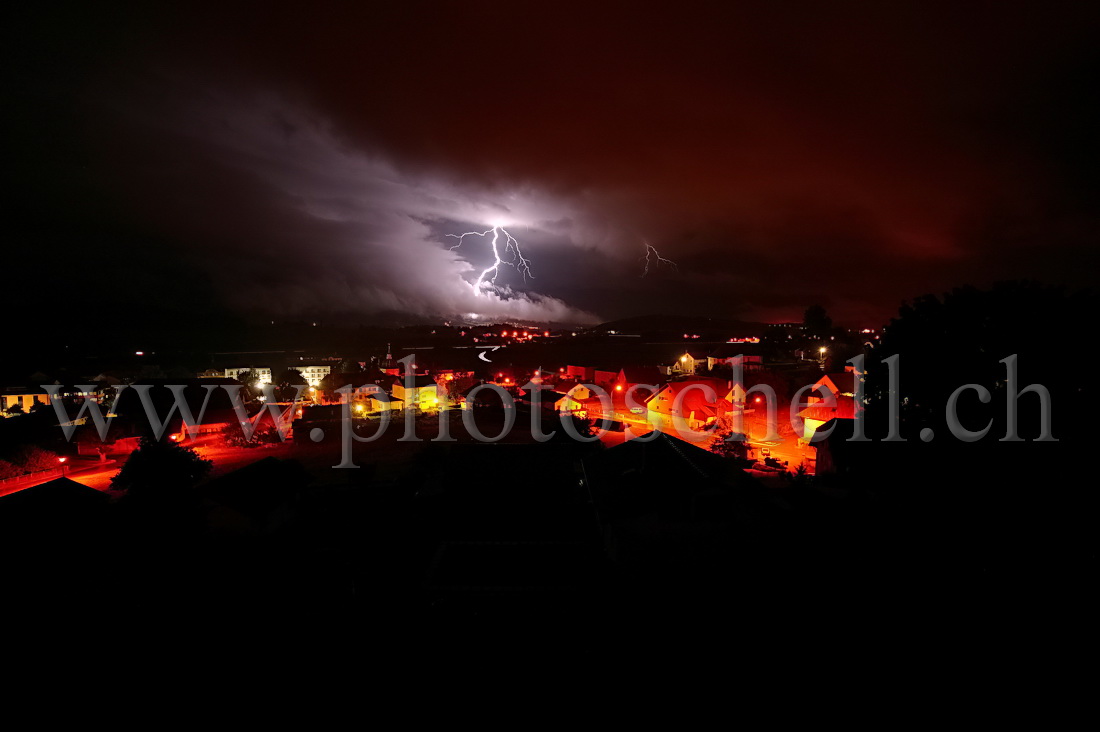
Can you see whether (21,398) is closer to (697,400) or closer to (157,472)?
(157,472)

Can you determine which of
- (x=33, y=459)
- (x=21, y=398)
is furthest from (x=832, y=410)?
(x=21, y=398)

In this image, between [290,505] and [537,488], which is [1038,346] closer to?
[537,488]

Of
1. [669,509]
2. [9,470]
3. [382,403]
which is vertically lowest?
[9,470]

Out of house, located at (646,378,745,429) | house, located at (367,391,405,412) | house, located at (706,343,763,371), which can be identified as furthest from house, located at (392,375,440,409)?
house, located at (706,343,763,371)

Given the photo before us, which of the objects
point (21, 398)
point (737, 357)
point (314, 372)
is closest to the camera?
point (21, 398)

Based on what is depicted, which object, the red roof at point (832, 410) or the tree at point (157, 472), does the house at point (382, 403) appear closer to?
the tree at point (157, 472)

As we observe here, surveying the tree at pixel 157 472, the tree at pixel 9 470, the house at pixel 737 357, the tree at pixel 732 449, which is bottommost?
the tree at pixel 9 470

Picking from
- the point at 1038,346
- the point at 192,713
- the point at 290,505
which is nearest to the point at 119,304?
the point at 290,505

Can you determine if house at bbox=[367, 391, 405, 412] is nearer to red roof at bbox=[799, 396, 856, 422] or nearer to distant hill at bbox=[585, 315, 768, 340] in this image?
→ red roof at bbox=[799, 396, 856, 422]

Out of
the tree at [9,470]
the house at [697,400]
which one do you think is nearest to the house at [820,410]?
the house at [697,400]

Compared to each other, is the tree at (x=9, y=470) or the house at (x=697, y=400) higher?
the house at (x=697, y=400)

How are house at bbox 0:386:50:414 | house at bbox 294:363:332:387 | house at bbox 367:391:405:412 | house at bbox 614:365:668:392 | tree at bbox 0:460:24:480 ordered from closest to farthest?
tree at bbox 0:460:24:480 < house at bbox 0:386:50:414 < house at bbox 367:391:405:412 < house at bbox 614:365:668:392 < house at bbox 294:363:332:387

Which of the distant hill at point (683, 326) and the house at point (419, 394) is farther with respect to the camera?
the distant hill at point (683, 326)
